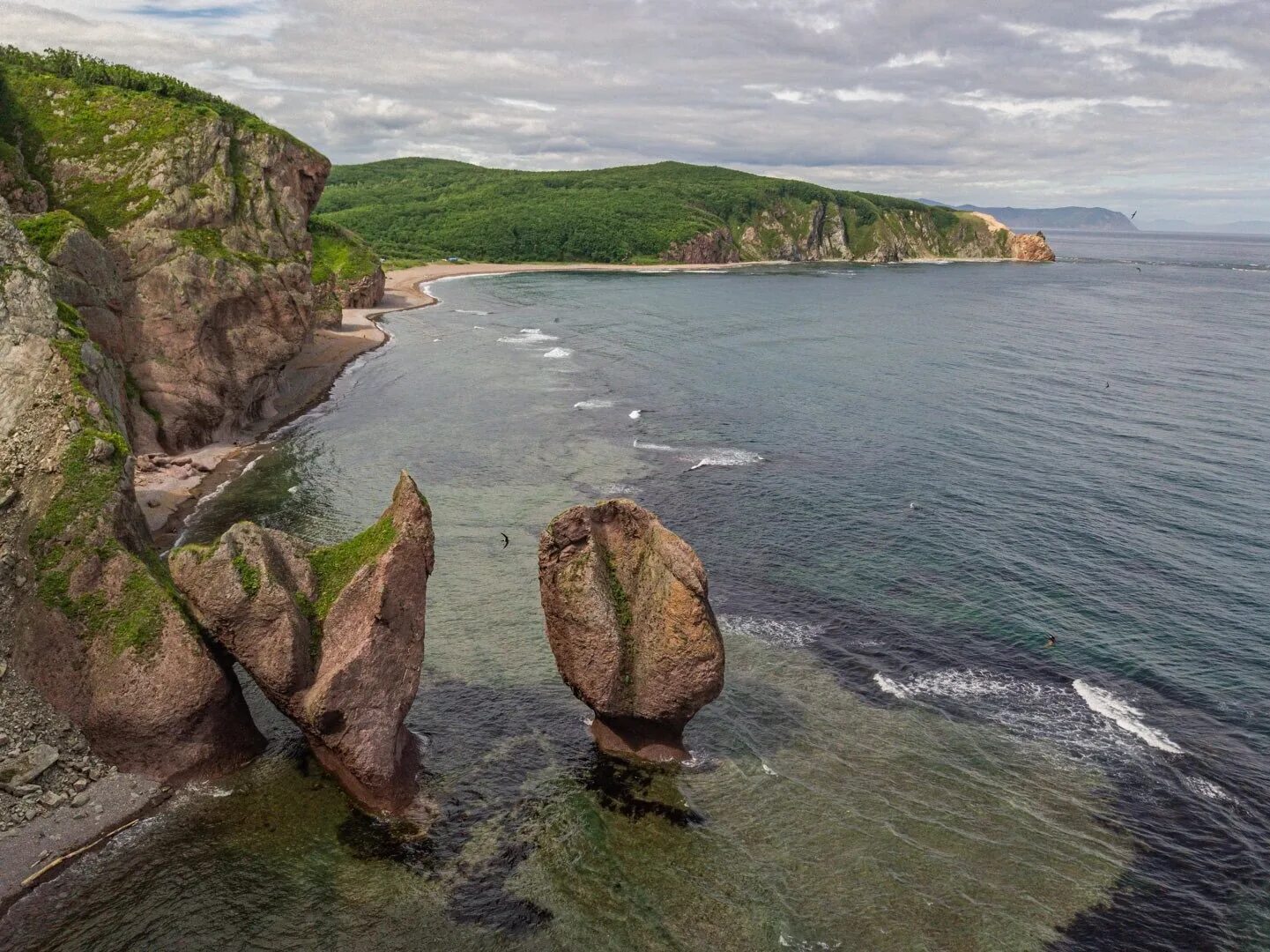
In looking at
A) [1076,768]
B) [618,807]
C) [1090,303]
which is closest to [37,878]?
[618,807]

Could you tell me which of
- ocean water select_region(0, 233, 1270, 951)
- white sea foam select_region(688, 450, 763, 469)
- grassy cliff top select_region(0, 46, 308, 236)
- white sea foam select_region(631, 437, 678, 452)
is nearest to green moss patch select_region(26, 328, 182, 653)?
ocean water select_region(0, 233, 1270, 951)

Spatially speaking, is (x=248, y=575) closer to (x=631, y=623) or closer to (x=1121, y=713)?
(x=631, y=623)

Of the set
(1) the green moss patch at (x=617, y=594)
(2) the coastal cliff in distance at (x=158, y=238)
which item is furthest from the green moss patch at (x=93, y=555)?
(2) the coastal cliff in distance at (x=158, y=238)

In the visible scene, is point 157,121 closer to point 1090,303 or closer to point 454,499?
point 454,499

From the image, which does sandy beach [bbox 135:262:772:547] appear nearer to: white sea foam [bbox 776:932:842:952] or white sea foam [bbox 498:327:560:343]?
white sea foam [bbox 498:327:560:343]

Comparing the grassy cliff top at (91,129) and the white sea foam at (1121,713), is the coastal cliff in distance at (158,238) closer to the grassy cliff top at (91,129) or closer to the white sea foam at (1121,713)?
the grassy cliff top at (91,129)

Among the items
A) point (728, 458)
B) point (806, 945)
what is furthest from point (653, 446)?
point (806, 945)
